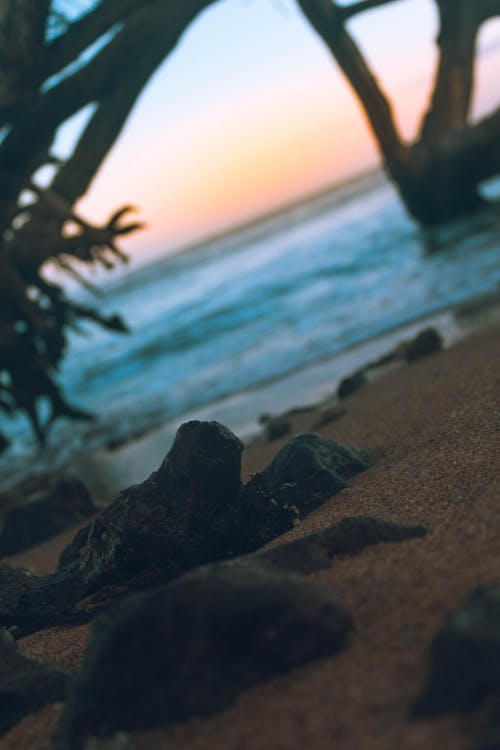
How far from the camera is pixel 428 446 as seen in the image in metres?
2.84

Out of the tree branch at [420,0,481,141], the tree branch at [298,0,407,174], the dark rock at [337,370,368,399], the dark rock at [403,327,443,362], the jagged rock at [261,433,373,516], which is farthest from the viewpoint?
the tree branch at [420,0,481,141]

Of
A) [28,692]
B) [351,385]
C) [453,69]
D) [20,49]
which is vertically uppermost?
[20,49]

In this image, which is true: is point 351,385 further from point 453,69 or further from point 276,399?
point 453,69

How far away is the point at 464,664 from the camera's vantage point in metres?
1.23

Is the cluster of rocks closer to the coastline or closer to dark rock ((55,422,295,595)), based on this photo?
dark rock ((55,422,295,595))

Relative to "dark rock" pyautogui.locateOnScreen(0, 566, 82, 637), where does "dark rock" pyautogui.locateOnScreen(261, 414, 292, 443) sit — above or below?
below

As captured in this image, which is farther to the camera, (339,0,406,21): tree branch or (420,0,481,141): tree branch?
(420,0,481,141): tree branch

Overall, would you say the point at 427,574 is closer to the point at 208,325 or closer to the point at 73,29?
the point at 73,29

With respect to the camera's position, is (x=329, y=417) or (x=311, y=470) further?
(x=329, y=417)

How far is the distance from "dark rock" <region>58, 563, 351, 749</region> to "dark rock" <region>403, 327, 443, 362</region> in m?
3.94

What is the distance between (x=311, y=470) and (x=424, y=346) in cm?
276

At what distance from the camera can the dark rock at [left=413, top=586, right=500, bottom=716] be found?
3.96ft

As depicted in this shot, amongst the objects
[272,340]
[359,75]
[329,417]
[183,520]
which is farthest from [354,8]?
[183,520]

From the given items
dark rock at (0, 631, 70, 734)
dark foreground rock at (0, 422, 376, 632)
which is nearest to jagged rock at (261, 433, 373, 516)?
dark foreground rock at (0, 422, 376, 632)
